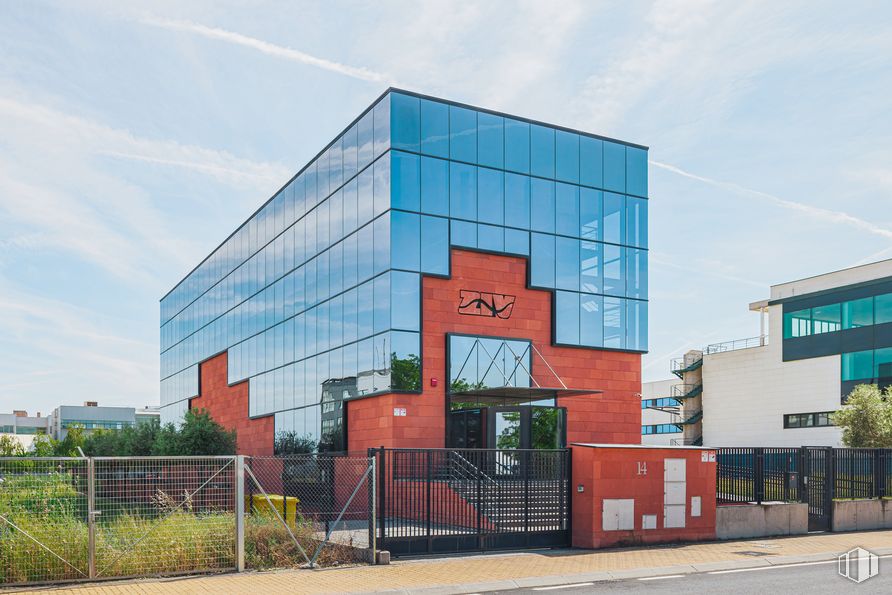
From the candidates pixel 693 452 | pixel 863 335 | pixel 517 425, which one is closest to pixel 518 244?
pixel 517 425

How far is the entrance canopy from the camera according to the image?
29.1 metres

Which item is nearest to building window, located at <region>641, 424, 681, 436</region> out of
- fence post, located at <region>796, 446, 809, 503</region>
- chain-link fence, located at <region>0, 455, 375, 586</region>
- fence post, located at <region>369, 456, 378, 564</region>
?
fence post, located at <region>796, 446, 809, 503</region>

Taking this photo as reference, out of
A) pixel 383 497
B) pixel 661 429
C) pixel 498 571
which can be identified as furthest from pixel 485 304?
pixel 661 429

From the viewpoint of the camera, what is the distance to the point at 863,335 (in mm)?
52750

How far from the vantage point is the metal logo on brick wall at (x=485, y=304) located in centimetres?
3095

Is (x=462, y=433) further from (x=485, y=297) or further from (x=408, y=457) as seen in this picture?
(x=408, y=457)

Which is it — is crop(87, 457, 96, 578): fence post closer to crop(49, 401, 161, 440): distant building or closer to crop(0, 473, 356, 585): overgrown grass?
crop(0, 473, 356, 585): overgrown grass

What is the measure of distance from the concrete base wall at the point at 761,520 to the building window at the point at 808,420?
36440 mm

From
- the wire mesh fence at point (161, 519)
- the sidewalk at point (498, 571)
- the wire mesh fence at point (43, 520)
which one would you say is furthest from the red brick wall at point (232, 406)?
the wire mesh fence at point (43, 520)

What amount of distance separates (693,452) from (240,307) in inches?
1234

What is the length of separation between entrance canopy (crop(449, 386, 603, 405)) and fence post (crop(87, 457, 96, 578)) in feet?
52.6

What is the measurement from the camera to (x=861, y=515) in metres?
23.4

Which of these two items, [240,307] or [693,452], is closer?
[693,452]

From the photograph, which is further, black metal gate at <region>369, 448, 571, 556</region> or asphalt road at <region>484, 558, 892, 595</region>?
black metal gate at <region>369, 448, 571, 556</region>
